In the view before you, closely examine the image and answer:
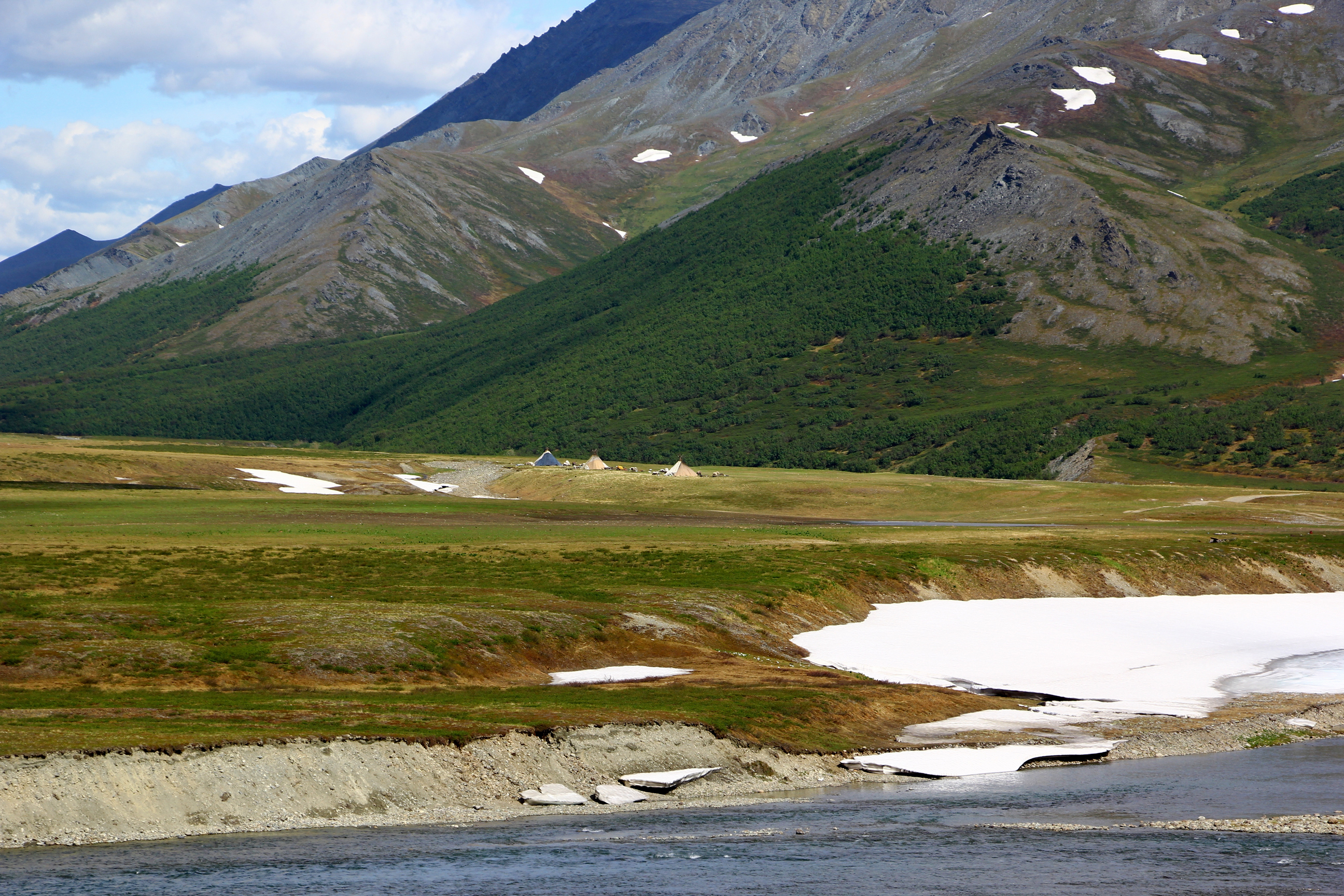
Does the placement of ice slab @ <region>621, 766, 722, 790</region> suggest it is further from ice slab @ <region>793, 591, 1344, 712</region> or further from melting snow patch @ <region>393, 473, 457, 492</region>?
melting snow patch @ <region>393, 473, 457, 492</region>

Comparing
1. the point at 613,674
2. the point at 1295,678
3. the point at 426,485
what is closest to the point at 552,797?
the point at 613,674

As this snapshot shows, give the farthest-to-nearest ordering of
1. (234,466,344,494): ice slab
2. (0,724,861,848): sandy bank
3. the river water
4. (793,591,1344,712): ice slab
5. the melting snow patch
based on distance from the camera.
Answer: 1. the melting snow patch
2. (234,466,344,494): ice slab
3. (793,591,1344,712): ice slab
4. (0,724,861,848): sandy bank
5. the river water

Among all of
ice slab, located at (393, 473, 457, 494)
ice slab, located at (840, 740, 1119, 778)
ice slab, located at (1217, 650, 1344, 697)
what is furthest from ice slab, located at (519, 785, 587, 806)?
ice slab, located at (393, 473, 457, 494)

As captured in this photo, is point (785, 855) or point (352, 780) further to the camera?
point (352, 780)

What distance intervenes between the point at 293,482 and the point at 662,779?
119819 mm

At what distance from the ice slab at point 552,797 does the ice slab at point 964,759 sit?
8.95 m

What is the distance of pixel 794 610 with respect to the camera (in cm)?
6066

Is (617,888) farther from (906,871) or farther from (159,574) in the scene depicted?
(159,574)

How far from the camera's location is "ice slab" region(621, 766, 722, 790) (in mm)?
33469

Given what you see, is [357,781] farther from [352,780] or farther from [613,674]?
[613,674]

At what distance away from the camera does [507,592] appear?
58.0m

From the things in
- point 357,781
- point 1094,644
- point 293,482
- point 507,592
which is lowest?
point 1094,644

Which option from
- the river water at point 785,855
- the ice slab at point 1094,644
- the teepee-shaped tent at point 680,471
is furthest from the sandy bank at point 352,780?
the teepee-shaped tent at point 680,471

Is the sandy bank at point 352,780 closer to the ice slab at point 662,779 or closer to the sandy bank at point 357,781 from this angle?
the sandy bank at point 357,781
